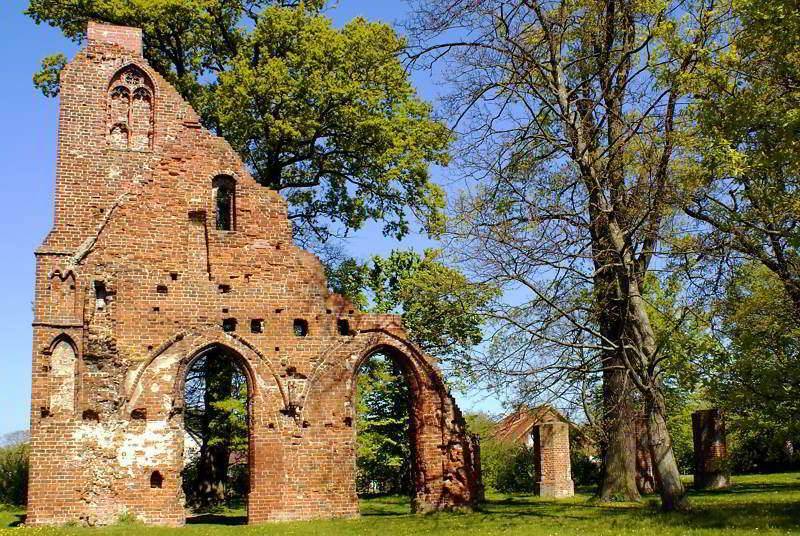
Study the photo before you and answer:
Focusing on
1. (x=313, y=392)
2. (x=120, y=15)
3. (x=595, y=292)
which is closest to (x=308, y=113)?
(x=120, y=15)

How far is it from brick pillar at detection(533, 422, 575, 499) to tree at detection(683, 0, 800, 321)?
9.20 m

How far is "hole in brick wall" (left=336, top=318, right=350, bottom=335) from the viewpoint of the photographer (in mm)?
18594

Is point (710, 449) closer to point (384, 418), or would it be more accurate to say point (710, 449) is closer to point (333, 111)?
point (384, 418)

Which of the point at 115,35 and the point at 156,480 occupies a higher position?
the point at 115,35

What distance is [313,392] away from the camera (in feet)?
58.9

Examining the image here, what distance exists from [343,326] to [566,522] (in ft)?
20.3

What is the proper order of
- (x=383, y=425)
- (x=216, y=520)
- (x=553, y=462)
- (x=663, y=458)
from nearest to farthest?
(x=663, y=458) < (x=216, y=520) < (x=553, y=462) < (x=383, y=425)

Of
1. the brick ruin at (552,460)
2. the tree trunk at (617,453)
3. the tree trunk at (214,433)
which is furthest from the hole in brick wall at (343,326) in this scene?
the tree trunk at (214,433)

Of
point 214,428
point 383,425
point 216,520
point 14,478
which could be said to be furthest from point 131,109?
point 14,478

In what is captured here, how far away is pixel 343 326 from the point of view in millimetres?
18703

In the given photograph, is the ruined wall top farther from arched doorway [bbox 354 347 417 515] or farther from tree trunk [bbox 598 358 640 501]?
tree trunk [bbox 598 358 640 501]

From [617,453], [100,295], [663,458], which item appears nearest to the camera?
[663,458]

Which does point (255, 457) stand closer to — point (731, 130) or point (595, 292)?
point (595, 292)

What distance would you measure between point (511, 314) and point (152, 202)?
7683 millimetres
